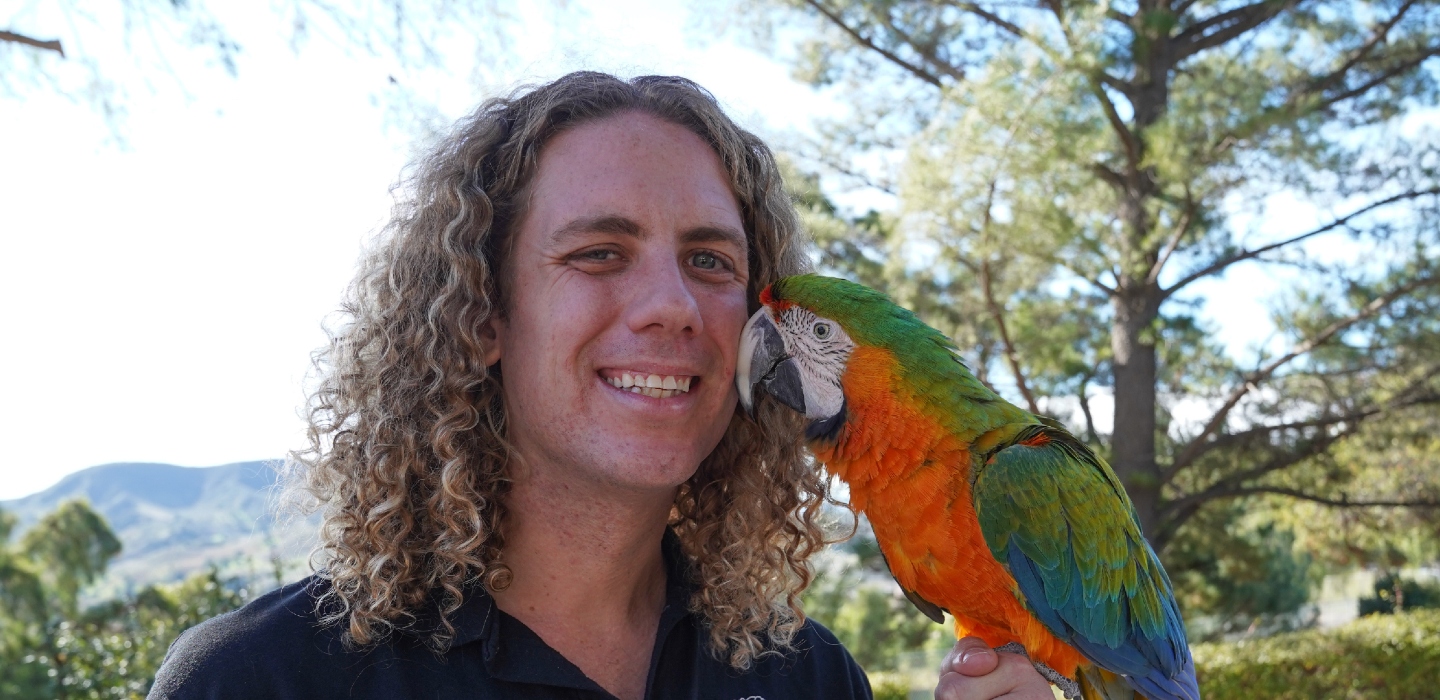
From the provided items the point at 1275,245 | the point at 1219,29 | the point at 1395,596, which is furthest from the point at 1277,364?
the point at 1395,596

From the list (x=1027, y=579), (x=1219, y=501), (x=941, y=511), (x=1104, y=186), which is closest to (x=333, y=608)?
(x=941, y=511)

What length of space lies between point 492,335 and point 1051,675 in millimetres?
1601

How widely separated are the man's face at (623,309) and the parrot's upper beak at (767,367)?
0.24ft

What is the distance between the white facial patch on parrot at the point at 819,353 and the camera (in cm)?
218

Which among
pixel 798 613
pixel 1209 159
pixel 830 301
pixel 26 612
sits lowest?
Answer: pixel 26 612

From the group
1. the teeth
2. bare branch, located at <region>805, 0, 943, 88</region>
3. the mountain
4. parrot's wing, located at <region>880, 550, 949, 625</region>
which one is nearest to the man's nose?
the teeth

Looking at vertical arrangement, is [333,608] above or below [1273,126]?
below

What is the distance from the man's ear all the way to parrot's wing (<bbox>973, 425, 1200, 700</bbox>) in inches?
48.4

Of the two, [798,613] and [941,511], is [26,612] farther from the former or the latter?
[941,511]

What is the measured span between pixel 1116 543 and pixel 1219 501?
12.2m

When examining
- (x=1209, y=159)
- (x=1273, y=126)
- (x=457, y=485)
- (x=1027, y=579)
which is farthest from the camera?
(x=1209, y=159)

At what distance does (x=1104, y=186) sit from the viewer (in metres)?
10.9

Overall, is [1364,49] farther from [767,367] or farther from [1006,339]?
[767,367]

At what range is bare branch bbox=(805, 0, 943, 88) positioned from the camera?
11414 millimetres
